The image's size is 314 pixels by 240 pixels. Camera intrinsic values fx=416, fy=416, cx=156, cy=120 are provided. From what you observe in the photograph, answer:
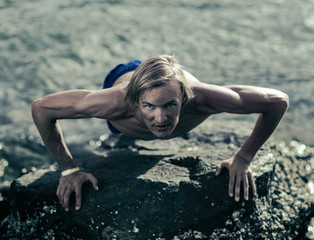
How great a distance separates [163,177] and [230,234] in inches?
27.2

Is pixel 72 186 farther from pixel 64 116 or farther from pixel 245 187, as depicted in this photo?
pixel 245 187

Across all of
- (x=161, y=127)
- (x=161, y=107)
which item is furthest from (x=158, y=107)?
(x=161, y=127)

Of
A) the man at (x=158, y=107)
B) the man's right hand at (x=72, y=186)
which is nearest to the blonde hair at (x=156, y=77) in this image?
the man at (x=158, y=107)

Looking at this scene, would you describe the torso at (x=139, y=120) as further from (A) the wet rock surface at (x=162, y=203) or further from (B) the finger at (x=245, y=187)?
(B) the finger at (x=245, y=187)

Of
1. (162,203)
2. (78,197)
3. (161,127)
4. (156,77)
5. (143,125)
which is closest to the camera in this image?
(156,77)

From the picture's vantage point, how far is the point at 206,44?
8.66 meters

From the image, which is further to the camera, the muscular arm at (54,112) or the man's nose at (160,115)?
the muscular arm at (54,112)

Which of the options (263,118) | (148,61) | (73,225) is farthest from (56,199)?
(263,118)

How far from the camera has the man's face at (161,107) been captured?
2899 mm

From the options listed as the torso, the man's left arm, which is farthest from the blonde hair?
the man's left arm

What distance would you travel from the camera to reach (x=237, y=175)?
132 inches

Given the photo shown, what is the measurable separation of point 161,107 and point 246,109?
76cm

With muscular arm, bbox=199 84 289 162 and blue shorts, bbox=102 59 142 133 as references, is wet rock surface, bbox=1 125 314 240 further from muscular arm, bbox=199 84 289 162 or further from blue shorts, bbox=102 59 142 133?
blue shorts, bbox=102 59 142 133

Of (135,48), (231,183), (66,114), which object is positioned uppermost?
(66,114)
